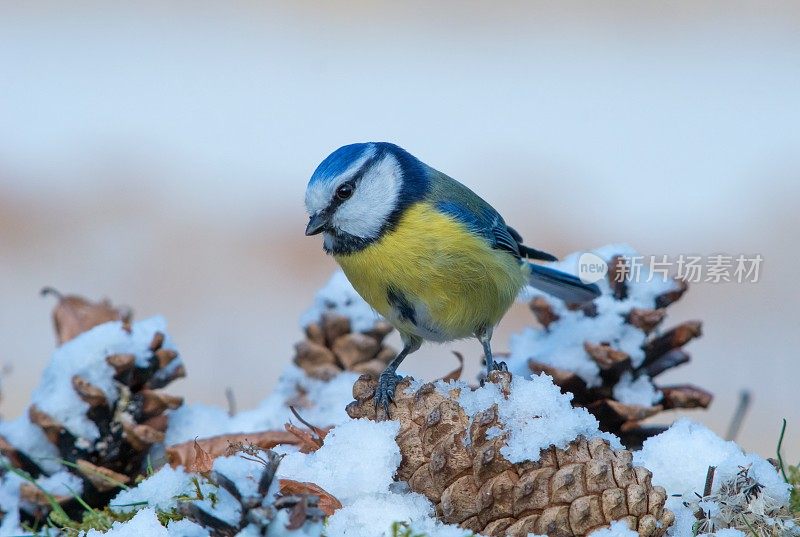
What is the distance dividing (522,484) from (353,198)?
982 mm

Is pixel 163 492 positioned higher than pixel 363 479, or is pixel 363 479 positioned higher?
pixel 363 479

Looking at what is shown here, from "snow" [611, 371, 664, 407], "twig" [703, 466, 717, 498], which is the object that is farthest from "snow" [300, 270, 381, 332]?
"twig" [703, 466, 717, 498]

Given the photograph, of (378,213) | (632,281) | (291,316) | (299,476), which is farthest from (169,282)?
(299,476)

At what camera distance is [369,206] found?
6.74 feet

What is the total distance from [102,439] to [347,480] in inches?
24.1

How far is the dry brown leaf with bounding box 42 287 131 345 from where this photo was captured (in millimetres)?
1820

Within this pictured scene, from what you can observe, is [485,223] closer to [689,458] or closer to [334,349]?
[334,349]

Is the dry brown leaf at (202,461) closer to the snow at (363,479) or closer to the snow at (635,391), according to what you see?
the snow at (363,479)

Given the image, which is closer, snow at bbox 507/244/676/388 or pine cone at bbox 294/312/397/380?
snow at bbox 507/244/676/388

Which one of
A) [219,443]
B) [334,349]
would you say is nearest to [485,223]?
[334,349]

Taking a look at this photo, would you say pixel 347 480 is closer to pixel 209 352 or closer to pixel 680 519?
pixel 680 519

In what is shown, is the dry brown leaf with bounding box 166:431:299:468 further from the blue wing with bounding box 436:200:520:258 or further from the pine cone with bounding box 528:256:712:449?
the blue wing with bounding box 436:200:520:258

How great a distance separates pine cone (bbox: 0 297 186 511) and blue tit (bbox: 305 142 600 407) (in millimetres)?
450

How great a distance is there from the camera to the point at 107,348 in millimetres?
1671
